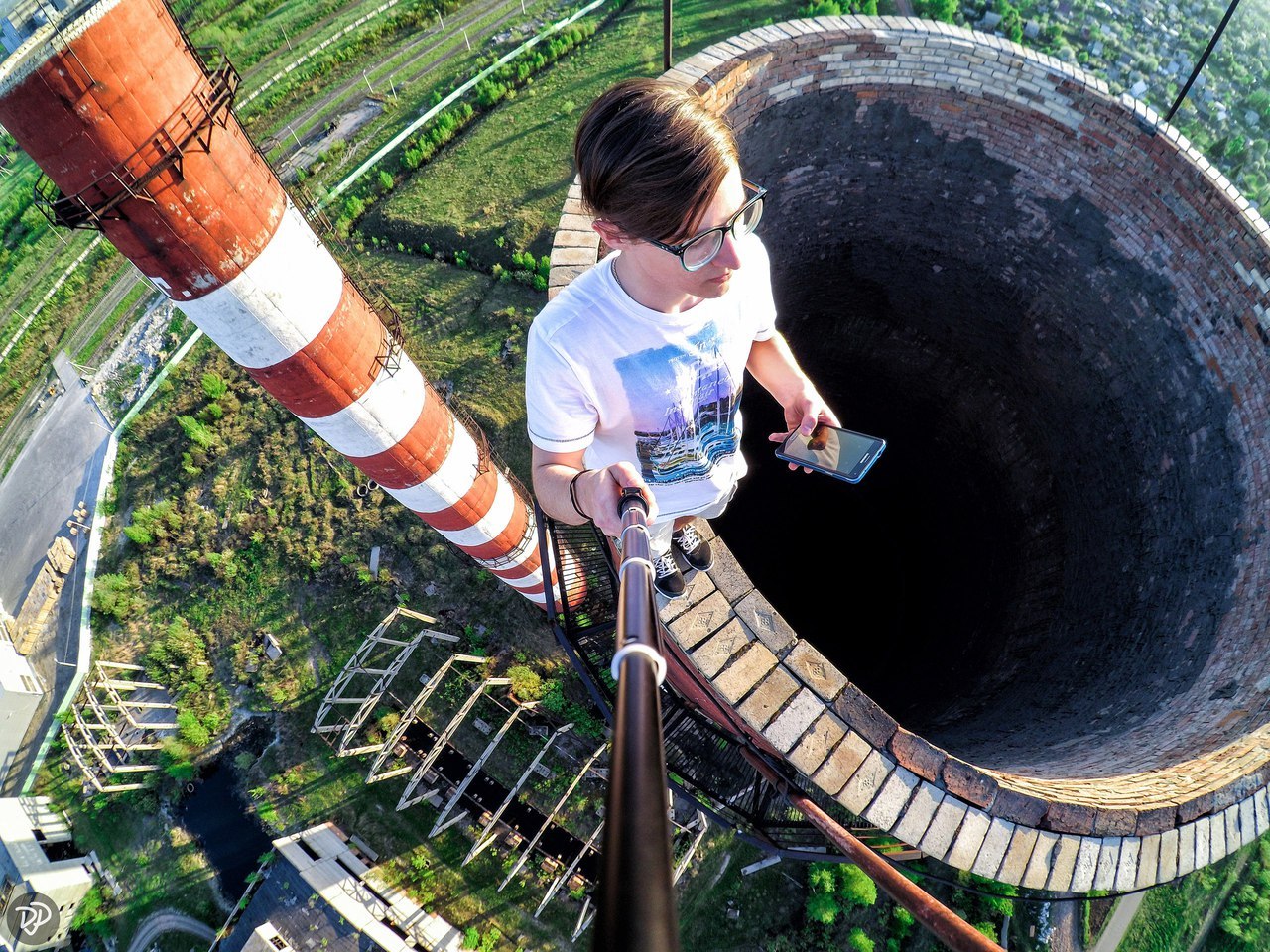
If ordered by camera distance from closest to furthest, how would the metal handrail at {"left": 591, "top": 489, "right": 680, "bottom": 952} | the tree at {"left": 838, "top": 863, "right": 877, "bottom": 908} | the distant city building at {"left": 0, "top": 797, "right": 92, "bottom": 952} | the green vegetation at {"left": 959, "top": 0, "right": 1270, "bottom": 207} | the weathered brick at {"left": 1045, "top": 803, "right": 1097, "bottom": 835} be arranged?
the metal handrail at {"left": 591, "top": 489, "right": 680, "bottom": 952} → the weathered brick at {"left": 1045, "top": 803, "right": 1097, "bottom": 835} → the tree at {"left": 838, "top": 863, "right": 877, "bottom": 908} → the distant city building at {"left": 0, "top": 797, "right": 92, "bottom": 952} → the green vegetation at {"left": 959, "top": 0, "right": 1270, "bottom": 207}

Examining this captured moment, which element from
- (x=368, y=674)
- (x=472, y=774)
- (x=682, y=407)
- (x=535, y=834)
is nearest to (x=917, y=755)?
(x=682, y=407)

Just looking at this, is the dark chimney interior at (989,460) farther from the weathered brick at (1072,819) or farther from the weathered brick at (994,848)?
the weathered brick at (994,848)

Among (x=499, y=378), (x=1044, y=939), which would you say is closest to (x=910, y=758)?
(x=1044, y=939)

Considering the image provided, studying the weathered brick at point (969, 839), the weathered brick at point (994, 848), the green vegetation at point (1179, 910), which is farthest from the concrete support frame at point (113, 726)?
the green vegetation at point (1179, 910)

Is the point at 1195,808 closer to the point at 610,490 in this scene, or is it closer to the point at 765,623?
the point at 765,623

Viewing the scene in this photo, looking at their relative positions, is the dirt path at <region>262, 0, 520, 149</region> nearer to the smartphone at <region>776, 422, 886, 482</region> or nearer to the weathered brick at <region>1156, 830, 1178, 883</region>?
the smartphone at <region>776, 422, 886, 482</region>

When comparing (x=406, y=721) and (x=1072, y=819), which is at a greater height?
(x=1072, y=819)

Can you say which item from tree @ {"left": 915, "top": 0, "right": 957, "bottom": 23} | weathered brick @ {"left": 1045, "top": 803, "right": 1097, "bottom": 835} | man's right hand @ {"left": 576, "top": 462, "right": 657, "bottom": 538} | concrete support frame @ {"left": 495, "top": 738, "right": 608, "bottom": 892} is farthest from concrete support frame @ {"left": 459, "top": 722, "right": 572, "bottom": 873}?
tree @ {"left": 915, "top": 0, "right": 957, "bottom": 23}
